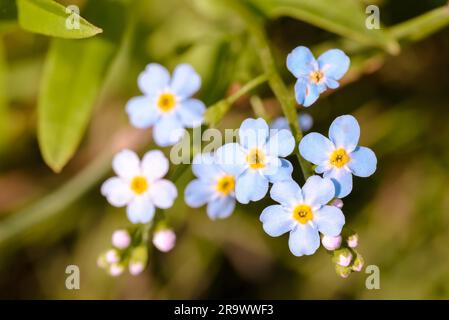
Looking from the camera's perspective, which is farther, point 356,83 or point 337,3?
point 356,83

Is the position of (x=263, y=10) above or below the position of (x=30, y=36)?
below

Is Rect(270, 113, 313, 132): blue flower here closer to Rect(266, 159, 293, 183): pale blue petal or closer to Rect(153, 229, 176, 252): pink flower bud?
Rect(266, 159, 293, 183): pale blue petal

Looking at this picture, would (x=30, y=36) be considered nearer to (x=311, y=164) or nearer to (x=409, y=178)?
(x=311, y=164)

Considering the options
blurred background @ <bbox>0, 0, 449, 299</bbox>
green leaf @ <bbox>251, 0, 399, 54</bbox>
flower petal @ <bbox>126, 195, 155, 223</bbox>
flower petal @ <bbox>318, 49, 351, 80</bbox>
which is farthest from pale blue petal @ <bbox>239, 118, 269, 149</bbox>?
blurred background @ <bbox>0, 0, 449, 299</bbox>

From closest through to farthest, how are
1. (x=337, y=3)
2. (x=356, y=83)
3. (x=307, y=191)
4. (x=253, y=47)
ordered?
(x=307, y=191) → (x=337, y=3) → (x=253, y=47) → (x=356, y=83)

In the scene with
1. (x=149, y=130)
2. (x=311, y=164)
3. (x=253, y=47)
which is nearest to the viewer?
(x=311, y=164)

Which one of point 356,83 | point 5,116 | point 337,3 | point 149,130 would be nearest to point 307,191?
point 337,3
